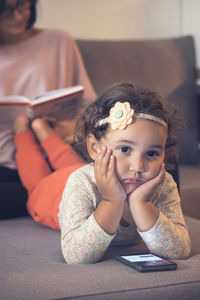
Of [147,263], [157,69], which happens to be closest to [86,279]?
[147,263]

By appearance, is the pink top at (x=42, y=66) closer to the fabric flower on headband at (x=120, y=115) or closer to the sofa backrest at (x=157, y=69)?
the sofa backrest at (x=157, y=69)

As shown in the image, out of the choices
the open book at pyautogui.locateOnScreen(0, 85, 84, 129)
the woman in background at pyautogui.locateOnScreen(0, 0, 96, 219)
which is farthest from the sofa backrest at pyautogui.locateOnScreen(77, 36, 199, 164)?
the open book at pyautogui.locateOnScreen(0, 85, 84, 129)

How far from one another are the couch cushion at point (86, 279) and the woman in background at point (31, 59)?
817mm

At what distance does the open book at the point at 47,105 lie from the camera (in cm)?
149

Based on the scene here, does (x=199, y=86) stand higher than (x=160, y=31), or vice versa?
(x=160, y=31)

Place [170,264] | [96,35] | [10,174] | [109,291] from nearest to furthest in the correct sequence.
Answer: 1. [109,291]
2. [170,264]
3. [10,174]
4. [96,35]

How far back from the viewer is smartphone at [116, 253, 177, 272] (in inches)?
32.1

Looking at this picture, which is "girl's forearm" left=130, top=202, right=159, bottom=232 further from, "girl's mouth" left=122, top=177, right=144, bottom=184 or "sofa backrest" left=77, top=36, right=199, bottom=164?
"sofa backrest" left=77, top=36, right=199, bottom=164

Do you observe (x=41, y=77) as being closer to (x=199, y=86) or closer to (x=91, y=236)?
(x=199, y=86)

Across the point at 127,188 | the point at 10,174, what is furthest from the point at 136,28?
the point at 127,188

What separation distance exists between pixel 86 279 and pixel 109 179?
0.72 feet

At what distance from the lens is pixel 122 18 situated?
257 cm

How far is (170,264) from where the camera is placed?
0.84 m

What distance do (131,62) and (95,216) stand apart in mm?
1319
